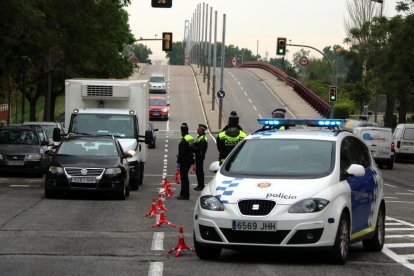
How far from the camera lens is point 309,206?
10539 millimetres

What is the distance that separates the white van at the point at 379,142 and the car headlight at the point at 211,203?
29.0 m

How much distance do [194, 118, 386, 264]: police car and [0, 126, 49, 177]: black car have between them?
56.4 feet

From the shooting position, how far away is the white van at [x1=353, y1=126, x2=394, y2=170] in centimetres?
3947

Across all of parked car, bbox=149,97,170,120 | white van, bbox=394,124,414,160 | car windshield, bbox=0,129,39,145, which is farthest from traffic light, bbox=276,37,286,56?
car windshield, bbox=0,129,39,145

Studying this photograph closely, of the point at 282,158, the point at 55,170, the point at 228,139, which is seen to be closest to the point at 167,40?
the point at 55,170

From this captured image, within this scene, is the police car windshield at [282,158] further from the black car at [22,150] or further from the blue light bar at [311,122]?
the black car at [22,150]

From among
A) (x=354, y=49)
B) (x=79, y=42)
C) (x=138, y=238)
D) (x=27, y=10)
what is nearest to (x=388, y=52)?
(x=354, y=49)

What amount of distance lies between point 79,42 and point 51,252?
2424 cm

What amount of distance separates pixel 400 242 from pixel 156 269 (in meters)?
4.66

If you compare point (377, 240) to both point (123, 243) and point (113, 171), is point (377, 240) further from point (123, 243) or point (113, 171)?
point (113, 171)

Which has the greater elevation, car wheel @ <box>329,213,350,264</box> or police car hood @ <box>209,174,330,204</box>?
police car hood @ <box>209,174,330,204</box>

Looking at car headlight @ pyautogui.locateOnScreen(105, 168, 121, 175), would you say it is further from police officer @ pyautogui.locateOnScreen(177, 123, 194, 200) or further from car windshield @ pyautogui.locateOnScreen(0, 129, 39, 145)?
car windshield @ pyautogui.locateOnScreen(0, 129, 39, 145)

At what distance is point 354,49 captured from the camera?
2317 inches

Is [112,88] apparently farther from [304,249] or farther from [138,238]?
[304,249]
